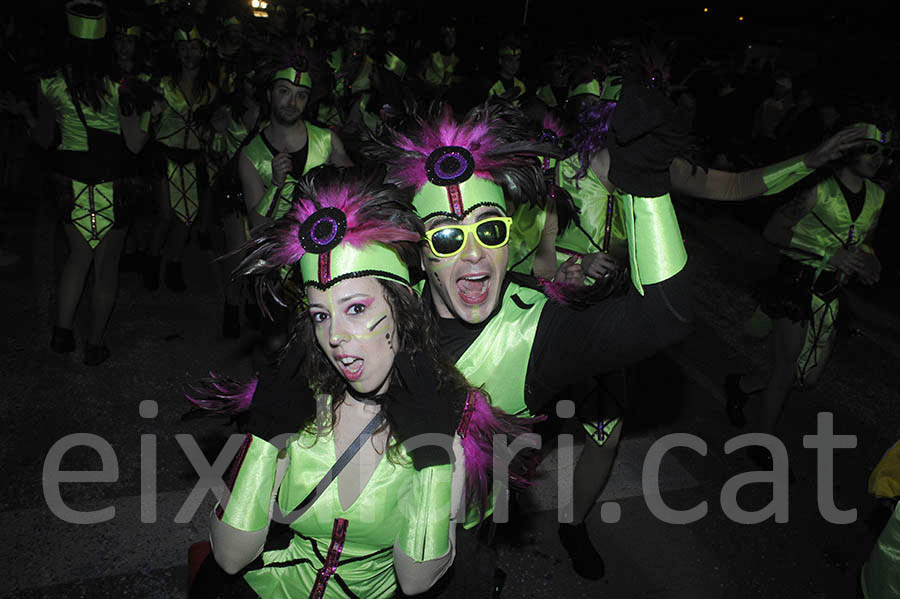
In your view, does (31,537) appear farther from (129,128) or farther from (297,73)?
(297,73)

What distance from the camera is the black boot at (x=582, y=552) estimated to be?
3.50 metres

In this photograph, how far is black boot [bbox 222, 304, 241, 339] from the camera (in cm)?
536

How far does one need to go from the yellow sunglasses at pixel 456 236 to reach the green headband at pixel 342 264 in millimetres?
314

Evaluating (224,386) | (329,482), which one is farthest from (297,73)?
(329,482)

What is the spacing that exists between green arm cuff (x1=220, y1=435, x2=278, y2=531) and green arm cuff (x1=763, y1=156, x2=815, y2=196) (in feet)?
5.46

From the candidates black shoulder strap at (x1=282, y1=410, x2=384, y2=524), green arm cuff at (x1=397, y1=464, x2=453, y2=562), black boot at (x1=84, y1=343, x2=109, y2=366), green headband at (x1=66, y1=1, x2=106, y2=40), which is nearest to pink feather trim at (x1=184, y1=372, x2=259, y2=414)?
black shoulder strap at (x1=282, y1=410, x2=384, y2=524)

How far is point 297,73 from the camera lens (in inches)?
172

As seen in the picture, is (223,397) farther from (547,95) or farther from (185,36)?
(547,95)

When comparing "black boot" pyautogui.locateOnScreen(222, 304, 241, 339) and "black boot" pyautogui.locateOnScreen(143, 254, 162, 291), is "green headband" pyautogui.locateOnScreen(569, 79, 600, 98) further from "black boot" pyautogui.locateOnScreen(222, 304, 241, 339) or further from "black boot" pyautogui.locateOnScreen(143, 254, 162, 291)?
"black boot" pyautogui.locateOnScreen(143, 254, 162, 291)

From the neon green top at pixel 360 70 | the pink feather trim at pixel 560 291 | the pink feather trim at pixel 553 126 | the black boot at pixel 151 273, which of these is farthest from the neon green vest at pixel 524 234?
the neon green top at pixel 360 70

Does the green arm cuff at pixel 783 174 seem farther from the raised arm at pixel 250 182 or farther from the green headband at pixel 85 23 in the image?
the green headband at pixel 85 23

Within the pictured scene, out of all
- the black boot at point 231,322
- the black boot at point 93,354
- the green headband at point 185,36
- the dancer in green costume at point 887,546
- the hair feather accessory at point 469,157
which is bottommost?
the black boot at point 93,354

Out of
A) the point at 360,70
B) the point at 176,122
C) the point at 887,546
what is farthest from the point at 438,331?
the point at 360,70

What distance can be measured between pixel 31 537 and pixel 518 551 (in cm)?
251
